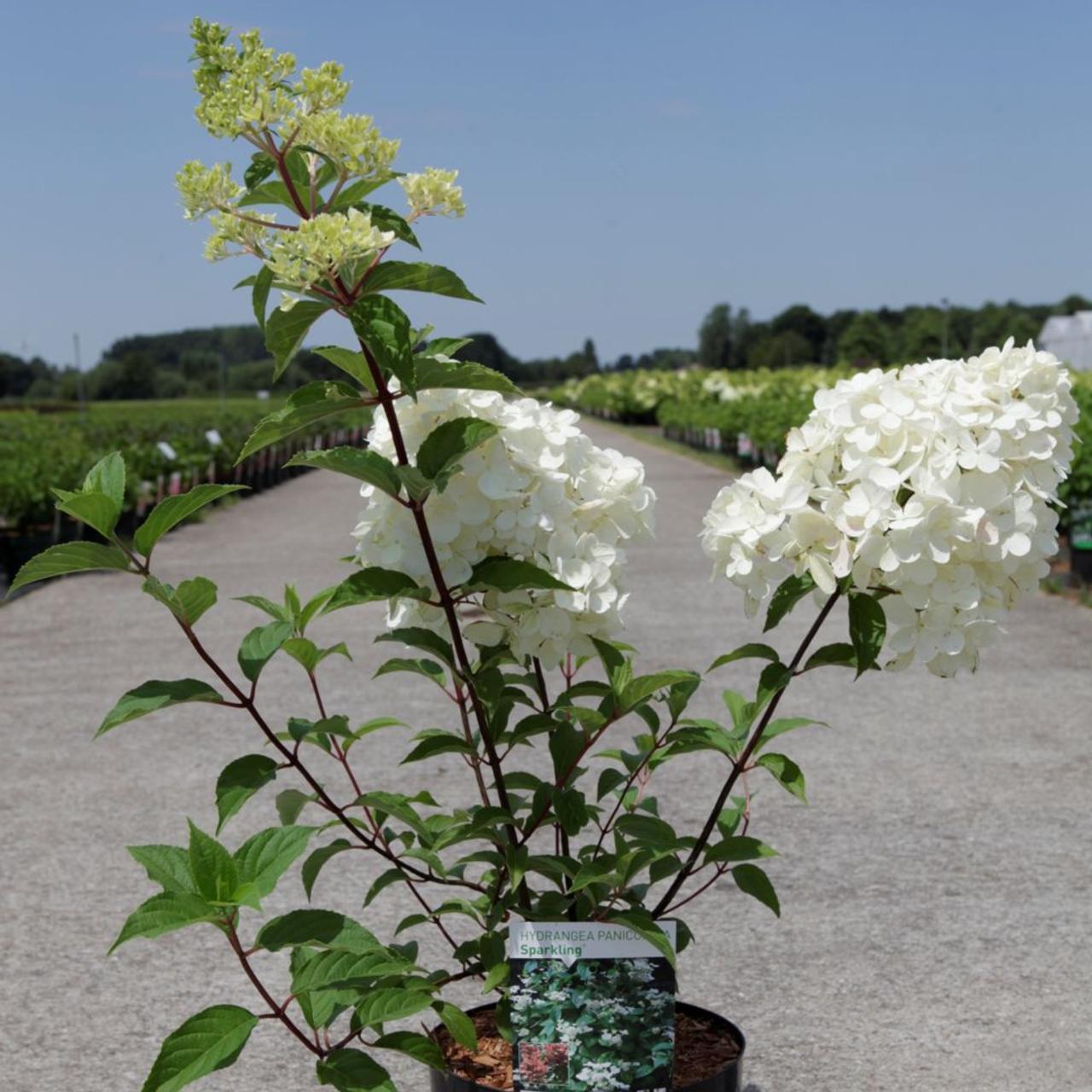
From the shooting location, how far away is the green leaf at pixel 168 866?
1.87 meters

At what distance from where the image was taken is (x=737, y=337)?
98.1m

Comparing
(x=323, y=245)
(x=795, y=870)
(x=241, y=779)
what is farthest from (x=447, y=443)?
(x=795, y=870)

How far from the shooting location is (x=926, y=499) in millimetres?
1850

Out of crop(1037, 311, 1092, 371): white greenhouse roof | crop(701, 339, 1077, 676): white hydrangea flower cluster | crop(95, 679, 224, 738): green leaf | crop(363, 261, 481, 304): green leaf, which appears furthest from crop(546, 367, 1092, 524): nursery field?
crop(1037, 311, 1092, 371): white greenhouse roof

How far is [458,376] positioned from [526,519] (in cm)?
21

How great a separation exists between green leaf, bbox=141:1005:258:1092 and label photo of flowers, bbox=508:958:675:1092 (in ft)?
1.40

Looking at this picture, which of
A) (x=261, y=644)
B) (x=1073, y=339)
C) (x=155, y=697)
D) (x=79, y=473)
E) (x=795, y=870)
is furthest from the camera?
(x=1073, y=339)

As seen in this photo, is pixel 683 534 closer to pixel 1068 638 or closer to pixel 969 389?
pixel 1068 638

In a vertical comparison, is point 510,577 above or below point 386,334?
below

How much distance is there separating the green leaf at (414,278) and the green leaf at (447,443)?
154mm

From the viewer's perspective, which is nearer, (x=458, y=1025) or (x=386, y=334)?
(x=386, y=334)

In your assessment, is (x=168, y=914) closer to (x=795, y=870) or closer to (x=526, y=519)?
(x=526, y=519)

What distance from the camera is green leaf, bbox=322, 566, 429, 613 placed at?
74.8 inches

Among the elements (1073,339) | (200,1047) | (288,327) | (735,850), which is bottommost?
(200,1047)
